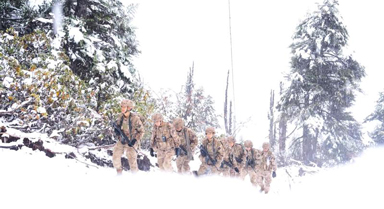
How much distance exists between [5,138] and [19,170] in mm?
1738

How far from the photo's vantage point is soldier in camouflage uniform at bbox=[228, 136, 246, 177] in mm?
10484

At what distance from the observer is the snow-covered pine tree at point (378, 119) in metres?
26.4

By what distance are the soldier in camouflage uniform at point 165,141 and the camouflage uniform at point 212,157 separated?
143 cm

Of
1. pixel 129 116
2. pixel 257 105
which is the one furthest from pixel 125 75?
pixel 257 105

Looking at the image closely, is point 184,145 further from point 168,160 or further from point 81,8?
point 81,8

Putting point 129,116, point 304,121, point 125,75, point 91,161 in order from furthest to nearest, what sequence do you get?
point 304,121, point 125,75, point 91,161, point 129,116

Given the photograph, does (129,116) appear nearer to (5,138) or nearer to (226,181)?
(5,138)

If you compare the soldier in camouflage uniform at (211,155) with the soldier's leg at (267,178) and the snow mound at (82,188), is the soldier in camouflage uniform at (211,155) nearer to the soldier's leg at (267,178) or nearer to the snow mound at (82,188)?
the snow mound at (82,188)

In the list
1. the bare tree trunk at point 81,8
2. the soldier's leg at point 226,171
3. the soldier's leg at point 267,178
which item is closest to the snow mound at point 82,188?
the soldier's leg at point 226,171

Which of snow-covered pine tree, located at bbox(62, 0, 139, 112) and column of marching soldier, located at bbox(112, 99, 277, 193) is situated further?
snow-covered pine tree, located at bbox(62, 0, 139, 112)

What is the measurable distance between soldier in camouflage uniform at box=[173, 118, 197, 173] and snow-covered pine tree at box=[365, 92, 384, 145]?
23249 millimetres

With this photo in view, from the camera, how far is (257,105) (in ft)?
357

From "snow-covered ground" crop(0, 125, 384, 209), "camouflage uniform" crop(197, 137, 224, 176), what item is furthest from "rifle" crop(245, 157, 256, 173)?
"snow-covered ground" crop(0, 125, 384, 209)

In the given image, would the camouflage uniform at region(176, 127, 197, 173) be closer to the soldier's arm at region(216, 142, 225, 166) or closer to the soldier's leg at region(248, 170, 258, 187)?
the soldier's arm at region(216, 142, 225, 166)
